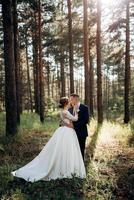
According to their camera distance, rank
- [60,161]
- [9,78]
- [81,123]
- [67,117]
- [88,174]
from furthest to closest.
A: [9,78] < [81,123] < [67,117] < [60,161] < [88,174]

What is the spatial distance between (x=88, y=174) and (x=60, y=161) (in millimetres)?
848

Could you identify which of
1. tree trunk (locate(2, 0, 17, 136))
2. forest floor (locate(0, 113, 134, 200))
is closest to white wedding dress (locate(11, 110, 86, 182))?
forest floor (locate(0, 113, 134, 200))

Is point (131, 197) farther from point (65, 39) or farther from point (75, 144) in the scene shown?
point (65, 39)

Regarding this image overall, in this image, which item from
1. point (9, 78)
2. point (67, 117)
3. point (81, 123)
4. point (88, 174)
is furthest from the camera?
point (9, 78)

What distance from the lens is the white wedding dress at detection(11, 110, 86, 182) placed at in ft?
30.9

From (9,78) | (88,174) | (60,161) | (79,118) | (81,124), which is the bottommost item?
(88,174)

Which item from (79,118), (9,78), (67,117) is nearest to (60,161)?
(67,117)

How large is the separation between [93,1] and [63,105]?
1769cm

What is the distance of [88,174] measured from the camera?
950 cm

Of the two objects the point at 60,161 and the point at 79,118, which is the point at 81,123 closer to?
the point at 79,118

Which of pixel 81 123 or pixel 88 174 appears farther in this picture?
pixel 81 123

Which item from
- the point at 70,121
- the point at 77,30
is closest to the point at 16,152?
the point at 70,121

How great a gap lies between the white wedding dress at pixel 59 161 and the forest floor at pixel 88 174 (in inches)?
11.3

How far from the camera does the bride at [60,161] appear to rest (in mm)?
9430
